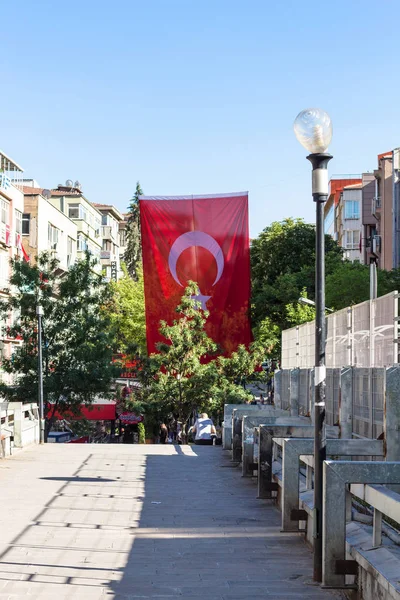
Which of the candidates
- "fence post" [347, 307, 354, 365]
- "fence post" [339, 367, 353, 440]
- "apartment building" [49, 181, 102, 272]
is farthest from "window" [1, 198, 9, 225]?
"fence post" [339, 367, 353, 440]

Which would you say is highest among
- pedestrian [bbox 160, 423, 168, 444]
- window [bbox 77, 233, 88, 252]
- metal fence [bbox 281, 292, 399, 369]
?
window [bbox 77, 233, 88, 252]

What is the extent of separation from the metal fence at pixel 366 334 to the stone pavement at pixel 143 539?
254cm

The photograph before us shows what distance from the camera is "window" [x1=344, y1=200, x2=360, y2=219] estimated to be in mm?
102312

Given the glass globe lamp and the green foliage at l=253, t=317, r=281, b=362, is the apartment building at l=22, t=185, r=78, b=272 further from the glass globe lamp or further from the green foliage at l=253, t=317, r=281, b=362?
the glass globe lamp

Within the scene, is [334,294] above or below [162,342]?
above

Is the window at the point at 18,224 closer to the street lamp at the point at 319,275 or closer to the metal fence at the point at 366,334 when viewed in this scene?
the metal fence at the point at 366,334

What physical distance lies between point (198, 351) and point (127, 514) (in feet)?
94.3

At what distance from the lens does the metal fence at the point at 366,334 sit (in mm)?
13055

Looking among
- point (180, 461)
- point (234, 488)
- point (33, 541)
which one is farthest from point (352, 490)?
point (180, 461)

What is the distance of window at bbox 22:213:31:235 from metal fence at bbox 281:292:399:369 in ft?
161

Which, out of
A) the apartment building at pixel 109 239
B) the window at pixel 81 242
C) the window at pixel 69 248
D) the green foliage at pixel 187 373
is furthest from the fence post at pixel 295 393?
the apartment building at pixel 109 239

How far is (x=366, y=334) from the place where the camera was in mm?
14906

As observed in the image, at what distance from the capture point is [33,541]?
1016cm

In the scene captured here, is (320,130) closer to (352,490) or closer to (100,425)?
(352,490)
